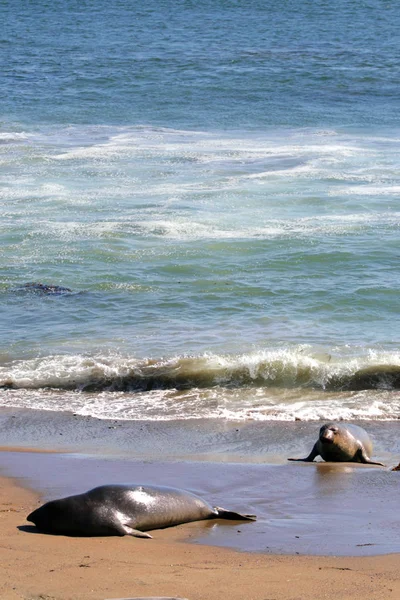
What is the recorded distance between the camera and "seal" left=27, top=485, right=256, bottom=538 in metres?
6.04

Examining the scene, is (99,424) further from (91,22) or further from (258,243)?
(91,22)

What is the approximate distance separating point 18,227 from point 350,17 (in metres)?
31.9

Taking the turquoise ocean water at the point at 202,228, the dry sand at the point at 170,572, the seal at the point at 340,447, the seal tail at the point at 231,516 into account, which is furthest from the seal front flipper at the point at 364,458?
the dry sand at the point at 170,572

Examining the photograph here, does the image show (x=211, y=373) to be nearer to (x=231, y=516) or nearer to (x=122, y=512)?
(x=231, y=516)

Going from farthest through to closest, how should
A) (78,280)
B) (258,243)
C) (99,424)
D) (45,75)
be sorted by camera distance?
(45,75) → (258,243) → (78,280) → (99,424)

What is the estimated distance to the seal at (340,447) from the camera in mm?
7949

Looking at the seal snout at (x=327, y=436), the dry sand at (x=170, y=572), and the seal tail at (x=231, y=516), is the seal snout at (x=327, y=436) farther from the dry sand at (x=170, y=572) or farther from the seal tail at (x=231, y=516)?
the dry sand at (x=170, y=572)

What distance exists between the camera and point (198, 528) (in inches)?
245

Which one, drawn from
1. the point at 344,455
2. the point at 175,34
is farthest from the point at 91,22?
the point at 344,455

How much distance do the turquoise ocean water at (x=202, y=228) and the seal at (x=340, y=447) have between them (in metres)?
1.53

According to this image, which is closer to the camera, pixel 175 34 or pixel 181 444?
pixel 181 444

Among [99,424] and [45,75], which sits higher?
[45,75]

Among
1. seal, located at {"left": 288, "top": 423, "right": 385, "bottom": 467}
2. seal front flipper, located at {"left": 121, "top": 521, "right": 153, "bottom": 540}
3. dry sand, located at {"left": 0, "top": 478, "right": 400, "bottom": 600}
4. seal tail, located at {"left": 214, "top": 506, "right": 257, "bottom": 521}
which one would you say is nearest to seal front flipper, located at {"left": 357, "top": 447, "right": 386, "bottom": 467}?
seal, located at {"left": 288, "top": 423, "right": 385, "bottom": 467}

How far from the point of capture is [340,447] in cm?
795
